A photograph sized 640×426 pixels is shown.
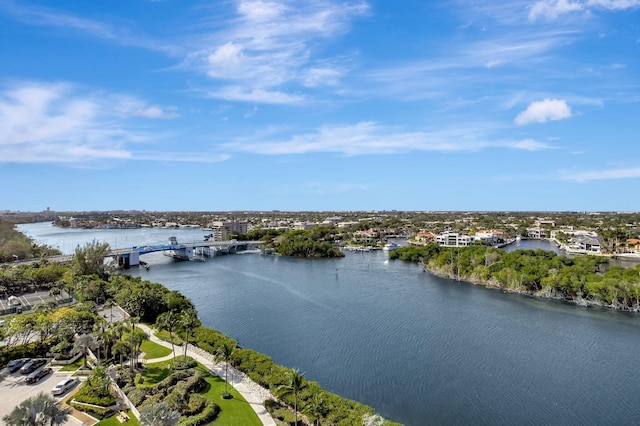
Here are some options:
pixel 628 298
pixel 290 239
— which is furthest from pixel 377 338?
pixel 290 239

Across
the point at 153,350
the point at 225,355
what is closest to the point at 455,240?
the point at 225,355

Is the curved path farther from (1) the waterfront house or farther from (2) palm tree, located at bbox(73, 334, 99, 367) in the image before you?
(1) the waterfront house

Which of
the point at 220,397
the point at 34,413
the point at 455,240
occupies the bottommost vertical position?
the point at 220,397

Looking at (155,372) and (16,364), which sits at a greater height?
(16,364)

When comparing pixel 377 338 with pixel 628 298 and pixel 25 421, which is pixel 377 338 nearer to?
pixel 25 421

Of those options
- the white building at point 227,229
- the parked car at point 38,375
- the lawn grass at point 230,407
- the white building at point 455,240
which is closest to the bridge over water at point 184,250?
the white building at point 227,229

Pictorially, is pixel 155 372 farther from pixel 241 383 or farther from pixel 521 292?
pixel 521 292

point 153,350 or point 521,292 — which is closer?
point 153,350

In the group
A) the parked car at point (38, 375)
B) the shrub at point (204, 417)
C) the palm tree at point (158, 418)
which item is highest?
the palm tree at point (158, 418)

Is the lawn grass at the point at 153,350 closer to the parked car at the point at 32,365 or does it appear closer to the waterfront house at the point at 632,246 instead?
the parked car at the point at 32,365
